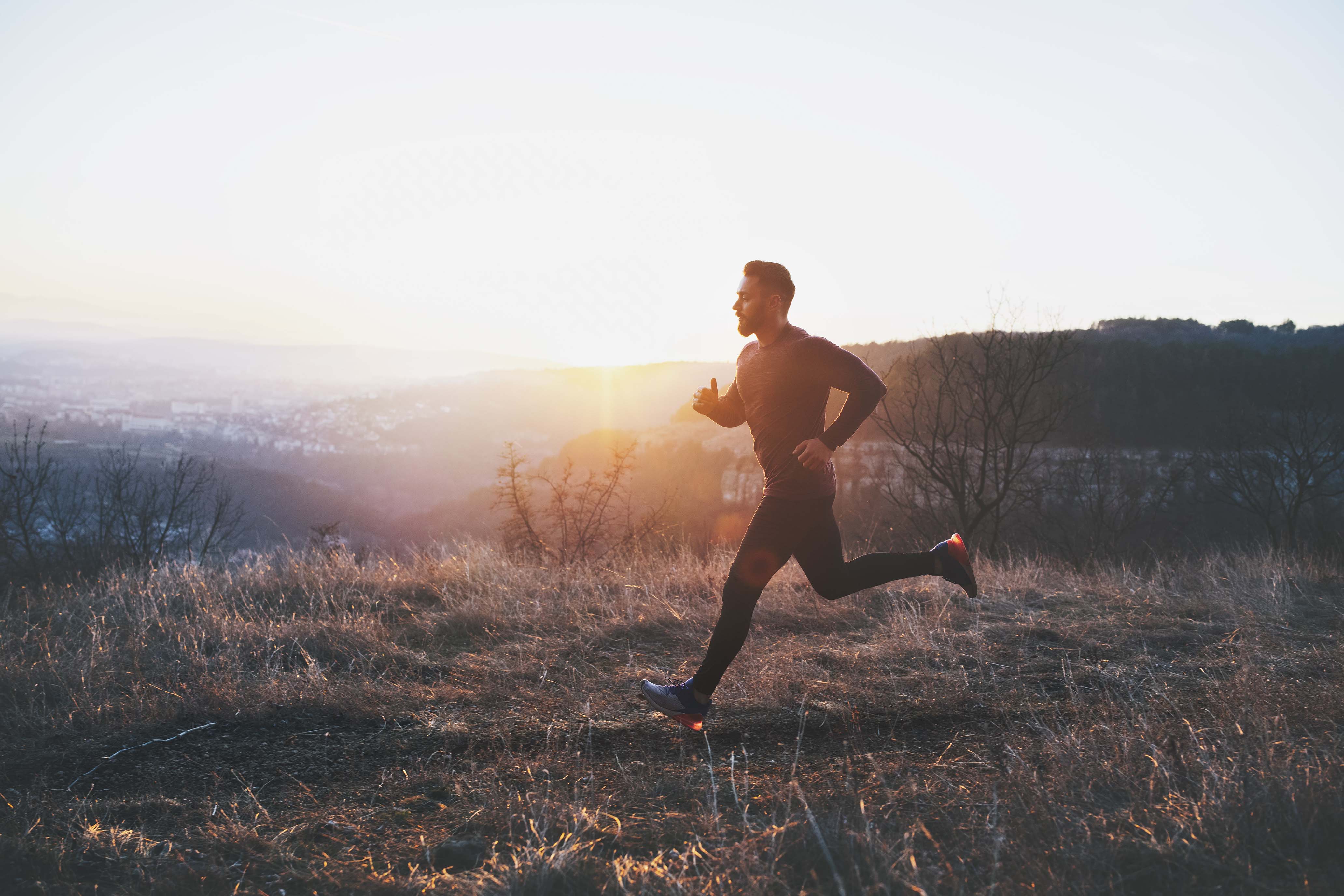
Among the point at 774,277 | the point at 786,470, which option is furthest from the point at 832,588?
the point at 774,277

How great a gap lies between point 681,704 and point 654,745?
7.8 inches

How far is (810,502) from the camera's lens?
3094 millimetres

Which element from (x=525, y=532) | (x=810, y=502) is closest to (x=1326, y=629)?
(x=810, y=502)

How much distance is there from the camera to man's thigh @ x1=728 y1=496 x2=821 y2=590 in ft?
9.91

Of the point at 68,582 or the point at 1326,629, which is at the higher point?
the point at 1326,629

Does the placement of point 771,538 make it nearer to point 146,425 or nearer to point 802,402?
point 802,402

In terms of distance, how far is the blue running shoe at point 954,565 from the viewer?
10.9 feet

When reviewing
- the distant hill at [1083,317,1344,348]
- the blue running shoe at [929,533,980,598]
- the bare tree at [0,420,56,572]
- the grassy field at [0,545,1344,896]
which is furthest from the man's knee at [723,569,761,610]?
the distant hill at [1083,317,1344,348]

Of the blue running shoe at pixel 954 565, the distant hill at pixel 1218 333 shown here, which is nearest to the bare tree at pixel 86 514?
the blue running shoe at pixel 954 565

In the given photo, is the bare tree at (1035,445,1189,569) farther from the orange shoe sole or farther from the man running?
the man running

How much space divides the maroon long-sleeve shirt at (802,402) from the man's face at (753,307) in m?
0.12

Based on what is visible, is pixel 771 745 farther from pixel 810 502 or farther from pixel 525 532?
pixel 525 532

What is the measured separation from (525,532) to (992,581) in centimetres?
518

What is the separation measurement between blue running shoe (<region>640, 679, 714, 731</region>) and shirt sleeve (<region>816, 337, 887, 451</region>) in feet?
3.85
